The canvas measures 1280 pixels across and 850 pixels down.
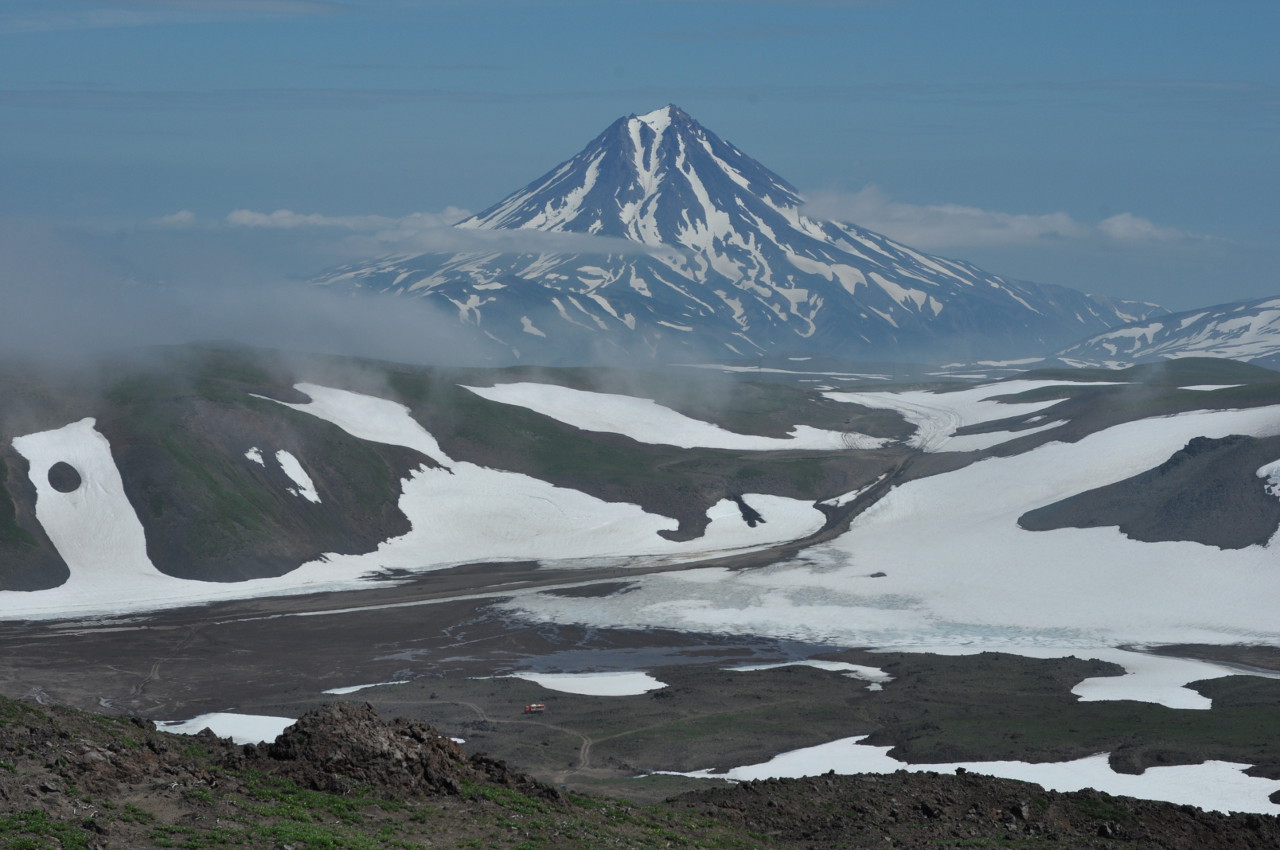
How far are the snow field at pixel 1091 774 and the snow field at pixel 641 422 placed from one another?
283 feet

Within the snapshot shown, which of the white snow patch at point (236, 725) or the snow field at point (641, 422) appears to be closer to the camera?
the white snow patch at point (236, 725)

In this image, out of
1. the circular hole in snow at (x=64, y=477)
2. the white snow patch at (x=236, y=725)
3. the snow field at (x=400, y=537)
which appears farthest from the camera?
the circular hole in snow at (x=64, y=477)

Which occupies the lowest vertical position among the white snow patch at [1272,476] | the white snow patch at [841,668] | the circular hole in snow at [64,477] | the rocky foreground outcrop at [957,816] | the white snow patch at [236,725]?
the white snow patch at [841,668]

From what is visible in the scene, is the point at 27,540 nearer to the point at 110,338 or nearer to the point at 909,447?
the point at 110,338

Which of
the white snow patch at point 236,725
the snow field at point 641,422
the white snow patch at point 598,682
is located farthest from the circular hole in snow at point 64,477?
the snow field at point 641,422

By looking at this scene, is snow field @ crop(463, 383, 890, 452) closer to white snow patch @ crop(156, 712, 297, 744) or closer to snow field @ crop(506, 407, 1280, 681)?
snow field @ crop(506, 407, 1280, 681)

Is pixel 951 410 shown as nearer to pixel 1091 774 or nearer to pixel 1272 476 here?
pixel 1272 476

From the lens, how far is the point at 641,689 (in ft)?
171

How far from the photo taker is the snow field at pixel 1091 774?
35406mm

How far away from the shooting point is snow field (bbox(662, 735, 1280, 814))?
3541 cm

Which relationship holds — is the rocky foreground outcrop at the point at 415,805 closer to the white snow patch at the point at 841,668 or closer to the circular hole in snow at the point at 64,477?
the white snow patch at the point at 841,668

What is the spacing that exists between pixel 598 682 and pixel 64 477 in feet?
149

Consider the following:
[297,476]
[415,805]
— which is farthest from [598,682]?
[297,476]

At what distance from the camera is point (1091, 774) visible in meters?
38.1
